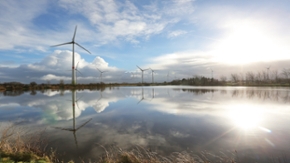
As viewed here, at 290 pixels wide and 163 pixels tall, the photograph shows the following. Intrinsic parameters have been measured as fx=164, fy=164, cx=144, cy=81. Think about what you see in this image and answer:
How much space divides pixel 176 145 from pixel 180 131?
2377 millimetres

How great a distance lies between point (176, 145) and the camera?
325 inches

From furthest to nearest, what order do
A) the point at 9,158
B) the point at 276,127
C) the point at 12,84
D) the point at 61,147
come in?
the point at 12,84
the point at 276,127
the point at 61,147
the point at 9,158

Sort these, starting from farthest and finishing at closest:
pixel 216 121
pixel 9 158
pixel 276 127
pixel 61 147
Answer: pixel 216 121 < pixel 276 127 < pixel 61 147 < pixel 9 158

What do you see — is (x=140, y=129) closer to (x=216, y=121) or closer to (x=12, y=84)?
(x=216, y=121)

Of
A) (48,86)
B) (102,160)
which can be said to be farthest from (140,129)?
(48,86)

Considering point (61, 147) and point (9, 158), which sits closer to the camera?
point (9, 158)

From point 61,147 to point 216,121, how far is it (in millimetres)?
10918

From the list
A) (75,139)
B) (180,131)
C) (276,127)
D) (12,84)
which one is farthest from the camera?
(12,84)

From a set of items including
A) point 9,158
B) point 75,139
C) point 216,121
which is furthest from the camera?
point 216,121

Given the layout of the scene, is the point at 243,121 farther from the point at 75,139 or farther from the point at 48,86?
the point at 48,86

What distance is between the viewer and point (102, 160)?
21.4 feet

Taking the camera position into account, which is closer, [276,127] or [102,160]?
[102,160]

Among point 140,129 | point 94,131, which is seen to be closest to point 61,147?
point 94,131

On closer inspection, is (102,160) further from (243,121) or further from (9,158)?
(243,121)
